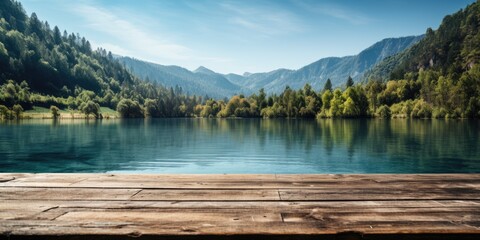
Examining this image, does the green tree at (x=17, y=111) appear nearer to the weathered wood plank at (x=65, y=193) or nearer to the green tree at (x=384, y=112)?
the green tree at (x=384, y=112)

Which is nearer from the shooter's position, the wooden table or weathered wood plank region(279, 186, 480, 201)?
the wooden table

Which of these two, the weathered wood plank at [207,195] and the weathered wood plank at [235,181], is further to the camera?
the weathered wood plank at [235,181]

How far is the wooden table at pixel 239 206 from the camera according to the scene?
12.2ft

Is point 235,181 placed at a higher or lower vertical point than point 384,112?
lower

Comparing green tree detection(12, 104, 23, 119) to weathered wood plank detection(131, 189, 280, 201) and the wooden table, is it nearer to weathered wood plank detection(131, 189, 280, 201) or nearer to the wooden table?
the wooden table

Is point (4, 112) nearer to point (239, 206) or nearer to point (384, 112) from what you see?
point (384, 112)

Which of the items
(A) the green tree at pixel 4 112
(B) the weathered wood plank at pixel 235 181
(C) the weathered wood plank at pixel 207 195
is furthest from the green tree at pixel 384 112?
(C) the weathered wood plank at pixel 207 195

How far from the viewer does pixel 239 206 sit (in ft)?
15.2

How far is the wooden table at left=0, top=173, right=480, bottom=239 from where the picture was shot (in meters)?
3.73

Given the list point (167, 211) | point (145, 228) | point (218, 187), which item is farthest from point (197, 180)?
point (145, 228)

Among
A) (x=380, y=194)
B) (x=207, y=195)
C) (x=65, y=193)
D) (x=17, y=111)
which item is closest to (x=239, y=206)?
(x=207, y=195)

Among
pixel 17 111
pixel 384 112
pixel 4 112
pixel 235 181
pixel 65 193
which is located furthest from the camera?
pixel 17 111

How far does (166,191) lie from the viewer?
5.55 m

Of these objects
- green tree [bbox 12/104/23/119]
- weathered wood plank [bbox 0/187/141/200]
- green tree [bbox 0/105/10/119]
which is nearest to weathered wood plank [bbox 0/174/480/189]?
weathered wood plank [bbox 0/187/141/200]
